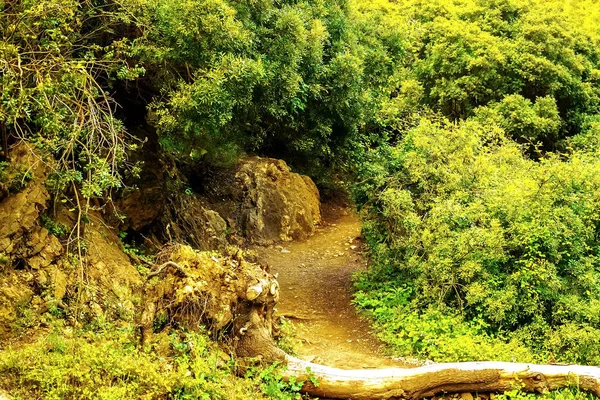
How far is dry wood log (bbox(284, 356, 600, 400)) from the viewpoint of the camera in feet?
20.1

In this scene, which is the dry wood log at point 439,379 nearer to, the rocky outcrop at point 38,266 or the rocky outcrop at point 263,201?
the rocky outcrop at point 38,266

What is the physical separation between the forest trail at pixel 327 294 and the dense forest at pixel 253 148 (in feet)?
1.51

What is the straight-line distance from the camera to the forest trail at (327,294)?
809 centimetres

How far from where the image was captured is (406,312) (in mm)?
9055

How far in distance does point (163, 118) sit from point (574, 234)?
21.0ft

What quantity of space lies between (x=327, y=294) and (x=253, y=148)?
17.9ft

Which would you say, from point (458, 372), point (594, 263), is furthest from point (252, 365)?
point (594, 263)

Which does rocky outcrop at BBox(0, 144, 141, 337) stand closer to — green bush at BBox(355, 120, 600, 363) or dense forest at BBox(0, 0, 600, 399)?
dense forest at BBox(0, 0, 600, 399)

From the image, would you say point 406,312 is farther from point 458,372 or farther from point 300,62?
point 300,62

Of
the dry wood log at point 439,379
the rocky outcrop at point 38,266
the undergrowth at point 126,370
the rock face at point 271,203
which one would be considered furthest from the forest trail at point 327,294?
the rocky outcrop at point 38,266

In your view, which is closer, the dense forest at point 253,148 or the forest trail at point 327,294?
the dense forest at point 253,148

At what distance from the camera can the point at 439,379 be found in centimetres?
640

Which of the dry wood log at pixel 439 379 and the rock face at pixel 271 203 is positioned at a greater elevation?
the dry wood log at pixel 439 379

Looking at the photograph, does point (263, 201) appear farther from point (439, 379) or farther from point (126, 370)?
point (126, 370)
